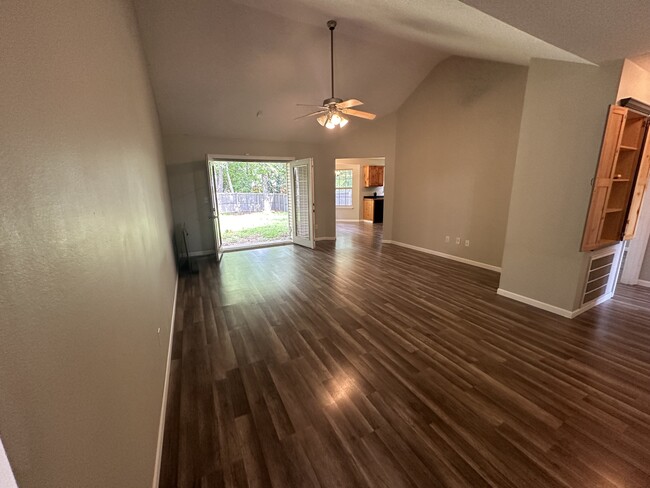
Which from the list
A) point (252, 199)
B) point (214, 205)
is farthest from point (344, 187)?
point (214, 205)

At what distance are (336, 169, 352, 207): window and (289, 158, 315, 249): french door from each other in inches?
175

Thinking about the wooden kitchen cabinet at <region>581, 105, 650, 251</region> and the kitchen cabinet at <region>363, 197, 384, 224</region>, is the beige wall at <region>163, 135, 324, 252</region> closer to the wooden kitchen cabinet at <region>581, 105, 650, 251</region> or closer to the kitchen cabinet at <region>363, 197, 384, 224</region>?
the kitchen cabinet at <region>363, 197, 384, 224</region>

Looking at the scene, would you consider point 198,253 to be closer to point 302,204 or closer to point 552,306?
point 302,204

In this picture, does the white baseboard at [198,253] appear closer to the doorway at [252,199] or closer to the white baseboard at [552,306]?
the doorway at [252,199]

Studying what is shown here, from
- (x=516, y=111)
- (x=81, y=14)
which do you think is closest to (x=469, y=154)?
(x=516, y=111)

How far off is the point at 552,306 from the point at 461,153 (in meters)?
2.95

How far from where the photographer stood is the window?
412 inches

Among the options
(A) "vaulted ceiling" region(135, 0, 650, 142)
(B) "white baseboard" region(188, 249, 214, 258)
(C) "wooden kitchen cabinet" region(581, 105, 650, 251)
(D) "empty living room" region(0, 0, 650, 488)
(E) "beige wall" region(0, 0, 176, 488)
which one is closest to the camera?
(E) "beige wall" region(0, 0, 176, 488)

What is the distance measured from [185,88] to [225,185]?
287 inches

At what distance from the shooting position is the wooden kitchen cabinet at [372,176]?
9922 millimetres

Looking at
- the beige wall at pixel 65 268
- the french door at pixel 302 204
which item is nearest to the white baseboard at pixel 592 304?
the beige wall at pixel 65 268

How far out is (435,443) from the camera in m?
1.59

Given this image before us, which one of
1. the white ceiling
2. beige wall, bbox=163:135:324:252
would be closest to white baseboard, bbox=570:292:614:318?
the white ceiling

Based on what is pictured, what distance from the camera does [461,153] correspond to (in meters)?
4.84
